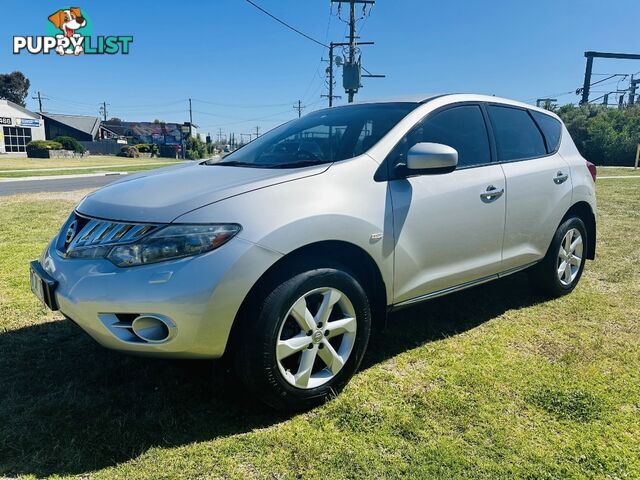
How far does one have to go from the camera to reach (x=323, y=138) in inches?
133

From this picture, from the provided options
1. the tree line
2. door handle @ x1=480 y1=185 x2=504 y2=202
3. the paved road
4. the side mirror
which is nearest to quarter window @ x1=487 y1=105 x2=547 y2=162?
door handle @ x1=480 y1=185 x2=504 y2=202

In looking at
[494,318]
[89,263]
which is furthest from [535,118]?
[89,263]

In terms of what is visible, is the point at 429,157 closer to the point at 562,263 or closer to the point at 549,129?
the point at 549,129

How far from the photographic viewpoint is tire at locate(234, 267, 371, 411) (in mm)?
2318

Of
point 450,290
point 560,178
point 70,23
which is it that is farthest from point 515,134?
point 70,23

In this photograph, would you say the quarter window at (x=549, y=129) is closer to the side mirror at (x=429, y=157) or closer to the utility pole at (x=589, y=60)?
the side mirror at (x=429, y=157)

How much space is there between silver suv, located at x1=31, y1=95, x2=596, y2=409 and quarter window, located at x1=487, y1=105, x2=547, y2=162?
0.08 feet

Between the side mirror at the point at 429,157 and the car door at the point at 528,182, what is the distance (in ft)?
3.03

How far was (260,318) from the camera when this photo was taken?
229cm

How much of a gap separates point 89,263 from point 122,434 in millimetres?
817

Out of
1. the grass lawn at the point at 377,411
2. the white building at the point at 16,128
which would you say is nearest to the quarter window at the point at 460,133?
the grass lawn at the point at 377,411

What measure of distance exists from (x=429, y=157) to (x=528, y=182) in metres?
1.33

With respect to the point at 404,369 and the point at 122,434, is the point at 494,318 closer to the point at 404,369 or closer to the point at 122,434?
the point at 404,369

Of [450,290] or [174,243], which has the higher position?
[174,243]
